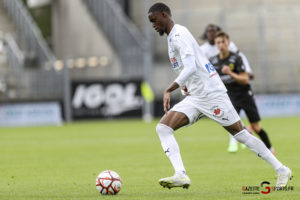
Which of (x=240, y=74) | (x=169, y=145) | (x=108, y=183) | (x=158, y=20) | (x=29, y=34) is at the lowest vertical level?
(x=108, y=183)

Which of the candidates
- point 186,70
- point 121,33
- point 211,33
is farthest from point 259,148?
point 121,33

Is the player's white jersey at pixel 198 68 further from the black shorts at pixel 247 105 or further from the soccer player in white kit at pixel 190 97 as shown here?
the black shorts at pixel 247 105

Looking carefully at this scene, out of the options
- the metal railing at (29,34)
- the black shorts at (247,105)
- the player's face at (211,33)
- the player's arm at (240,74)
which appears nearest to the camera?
the player's arm at (240,74)

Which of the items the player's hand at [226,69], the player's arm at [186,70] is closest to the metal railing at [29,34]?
the player's hand at [226,69]

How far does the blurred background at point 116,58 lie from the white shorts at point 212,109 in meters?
20.6

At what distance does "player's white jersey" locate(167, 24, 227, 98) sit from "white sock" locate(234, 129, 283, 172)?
1.90 ft

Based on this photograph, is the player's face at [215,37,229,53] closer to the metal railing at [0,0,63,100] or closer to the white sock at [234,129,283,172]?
the white sock at [234,129,283,172]

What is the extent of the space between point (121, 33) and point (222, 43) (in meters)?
23.0

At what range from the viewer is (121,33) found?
35500mm

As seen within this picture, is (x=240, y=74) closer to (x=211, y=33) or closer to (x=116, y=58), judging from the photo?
(x=211, y=33)

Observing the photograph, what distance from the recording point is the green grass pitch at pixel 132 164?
8.73 m

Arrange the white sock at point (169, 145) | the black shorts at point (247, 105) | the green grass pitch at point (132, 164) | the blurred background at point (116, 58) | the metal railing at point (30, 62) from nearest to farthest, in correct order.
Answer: the white sock at point (169, 145) → the green grass pitch at point (132, 164) → the black shorts at point (247, 105) → the metal railing at point (30, 62) → the blurred background at point (116, 58)

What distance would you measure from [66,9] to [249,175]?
1201 inches

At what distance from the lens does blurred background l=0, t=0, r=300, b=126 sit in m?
29.5
